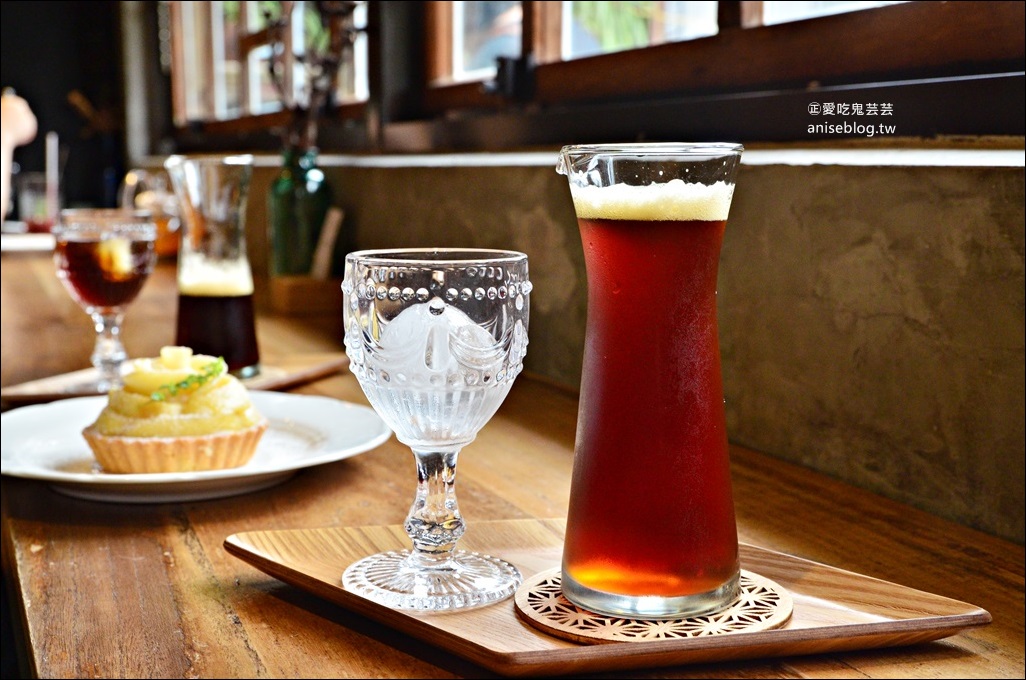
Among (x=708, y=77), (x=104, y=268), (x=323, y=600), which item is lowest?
(x=323, y=600)

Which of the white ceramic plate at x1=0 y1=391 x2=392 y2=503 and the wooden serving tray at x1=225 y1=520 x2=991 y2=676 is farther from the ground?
the wooden serving tray at x1=225 y1=520 x2=991 y2=676

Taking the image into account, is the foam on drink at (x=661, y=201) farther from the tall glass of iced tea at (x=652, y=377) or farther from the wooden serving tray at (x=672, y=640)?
the wooden serving tray at (x=672, y=640)

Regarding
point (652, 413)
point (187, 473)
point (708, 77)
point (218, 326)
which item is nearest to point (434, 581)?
point (652, 413)

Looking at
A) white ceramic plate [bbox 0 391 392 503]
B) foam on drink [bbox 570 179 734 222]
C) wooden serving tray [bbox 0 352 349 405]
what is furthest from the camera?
wooden serving tray [bbox 0 352 349 405]

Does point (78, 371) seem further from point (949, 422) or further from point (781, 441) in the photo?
point (949, 422)

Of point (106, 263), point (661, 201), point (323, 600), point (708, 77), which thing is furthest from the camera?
point (106, 263)

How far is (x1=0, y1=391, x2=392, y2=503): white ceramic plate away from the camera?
2.18 ft

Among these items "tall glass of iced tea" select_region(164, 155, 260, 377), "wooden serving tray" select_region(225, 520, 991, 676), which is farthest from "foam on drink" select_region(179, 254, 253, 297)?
"wooden serving tray" select_region(225, 520, 991, 676)

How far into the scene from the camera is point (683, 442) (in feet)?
1.18

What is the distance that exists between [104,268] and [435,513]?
0.66m

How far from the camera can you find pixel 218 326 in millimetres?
1018

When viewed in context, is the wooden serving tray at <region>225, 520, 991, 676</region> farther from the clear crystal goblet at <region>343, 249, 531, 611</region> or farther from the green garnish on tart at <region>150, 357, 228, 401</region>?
the green garnish on tart at <region>150, 357, 228, 401</region>

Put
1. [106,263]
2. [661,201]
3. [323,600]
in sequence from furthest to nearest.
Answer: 1. [106,263]
2. [323,600]
3. [661,201]

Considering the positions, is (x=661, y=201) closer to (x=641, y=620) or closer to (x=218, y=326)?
(x=641, y=620)
